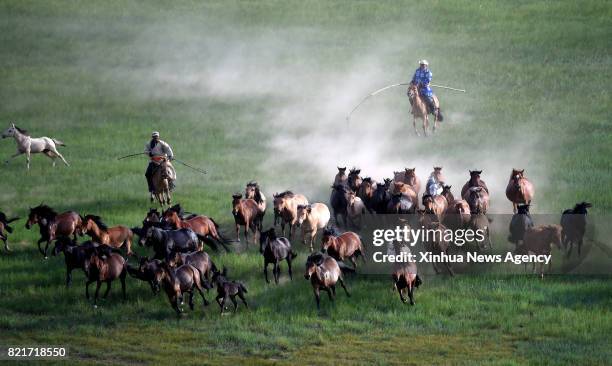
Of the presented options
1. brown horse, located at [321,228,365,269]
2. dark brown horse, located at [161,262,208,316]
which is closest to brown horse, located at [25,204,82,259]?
dark brown horse, located at [161,262,208,316]

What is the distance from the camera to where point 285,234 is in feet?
121

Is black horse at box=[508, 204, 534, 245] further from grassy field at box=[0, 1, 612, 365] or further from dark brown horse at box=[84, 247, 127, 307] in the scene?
dark brown horse at box=[84, 247, 127, 307]

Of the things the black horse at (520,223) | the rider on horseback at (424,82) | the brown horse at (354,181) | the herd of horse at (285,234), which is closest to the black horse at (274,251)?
the herd of horse at (285,234)

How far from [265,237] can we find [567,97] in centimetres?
2455

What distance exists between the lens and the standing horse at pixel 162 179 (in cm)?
3916

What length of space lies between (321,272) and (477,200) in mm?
5908

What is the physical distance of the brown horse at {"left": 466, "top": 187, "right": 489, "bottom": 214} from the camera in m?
34.8

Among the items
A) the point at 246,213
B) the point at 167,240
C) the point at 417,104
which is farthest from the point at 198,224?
the point at 417,104

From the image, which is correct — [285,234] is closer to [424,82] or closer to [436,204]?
[436,204]

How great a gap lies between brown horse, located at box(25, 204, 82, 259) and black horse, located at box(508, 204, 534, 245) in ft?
34.3

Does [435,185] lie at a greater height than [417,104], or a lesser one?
lesser

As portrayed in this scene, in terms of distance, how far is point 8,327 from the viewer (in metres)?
30.6

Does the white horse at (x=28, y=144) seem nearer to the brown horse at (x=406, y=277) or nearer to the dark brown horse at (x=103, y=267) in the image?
the dark brown horse at (x=103, y=267)

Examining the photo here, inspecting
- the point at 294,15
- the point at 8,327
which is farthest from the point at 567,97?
the point at 8,327
